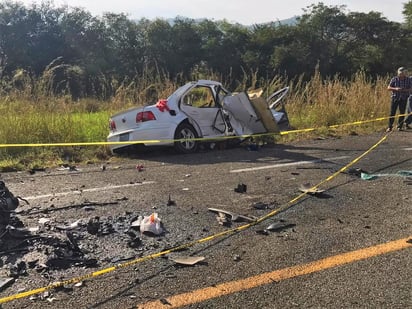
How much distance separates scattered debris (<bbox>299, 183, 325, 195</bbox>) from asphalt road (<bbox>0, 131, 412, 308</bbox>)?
0.37 ft

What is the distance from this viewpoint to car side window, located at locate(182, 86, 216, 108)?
10.3m

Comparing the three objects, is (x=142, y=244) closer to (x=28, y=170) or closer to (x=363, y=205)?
(x=363, y=205)

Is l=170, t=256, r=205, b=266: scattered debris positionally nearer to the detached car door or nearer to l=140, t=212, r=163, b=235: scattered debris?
l=140, t=212, r=163, b=235: scattered debris

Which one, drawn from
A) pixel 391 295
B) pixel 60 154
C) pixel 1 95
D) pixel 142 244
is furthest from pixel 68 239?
pixel 1 95

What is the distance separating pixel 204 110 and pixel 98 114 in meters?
3.34

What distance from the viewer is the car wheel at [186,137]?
980 cm

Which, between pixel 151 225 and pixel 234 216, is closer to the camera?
pixel 151 225

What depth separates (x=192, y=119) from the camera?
1006cm

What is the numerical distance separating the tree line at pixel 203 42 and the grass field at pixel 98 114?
86.5 ft

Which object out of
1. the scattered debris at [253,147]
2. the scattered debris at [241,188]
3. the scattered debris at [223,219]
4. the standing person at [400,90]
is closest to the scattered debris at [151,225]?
the scattered debris at [223,219]

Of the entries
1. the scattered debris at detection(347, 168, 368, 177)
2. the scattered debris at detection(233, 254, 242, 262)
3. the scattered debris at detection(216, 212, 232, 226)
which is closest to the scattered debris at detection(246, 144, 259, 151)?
the scattered debris at detection(347, 168, 368, 177)

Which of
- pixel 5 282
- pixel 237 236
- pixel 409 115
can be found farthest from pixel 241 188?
pixel 409 115

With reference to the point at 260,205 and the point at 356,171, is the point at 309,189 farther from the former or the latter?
the point at 356,171

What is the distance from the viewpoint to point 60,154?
9391 millimetres
